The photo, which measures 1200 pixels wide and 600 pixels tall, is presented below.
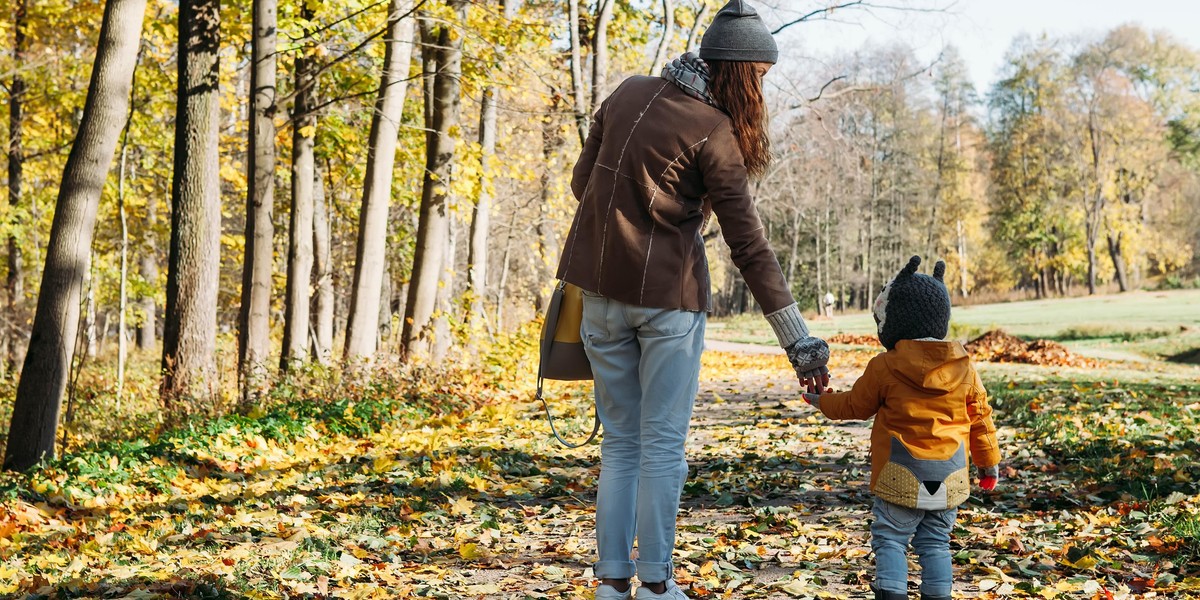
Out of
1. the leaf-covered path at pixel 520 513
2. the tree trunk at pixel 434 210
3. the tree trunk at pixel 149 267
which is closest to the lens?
the leaf-covered path at pixel 520 513

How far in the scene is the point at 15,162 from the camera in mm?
18125

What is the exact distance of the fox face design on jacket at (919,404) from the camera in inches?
140

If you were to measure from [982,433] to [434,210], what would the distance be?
960cm

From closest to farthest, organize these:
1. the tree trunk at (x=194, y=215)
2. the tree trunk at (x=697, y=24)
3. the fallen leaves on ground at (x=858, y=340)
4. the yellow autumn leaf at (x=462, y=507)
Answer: the yellow autumn leaf at (x=462, y=507)
the tree trunk at (x=194, y=215)
the tree trunk at (x=697, y=24)
the fallen leaves on ground at (x=858, y=340)

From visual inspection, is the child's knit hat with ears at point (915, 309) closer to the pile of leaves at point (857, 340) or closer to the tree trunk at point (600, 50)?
the tree trunk at point (600, 50)

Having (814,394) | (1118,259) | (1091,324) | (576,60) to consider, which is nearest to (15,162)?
(576,60)

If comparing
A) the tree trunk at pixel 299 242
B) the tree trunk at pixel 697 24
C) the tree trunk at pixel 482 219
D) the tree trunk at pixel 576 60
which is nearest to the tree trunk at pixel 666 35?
the tree trunk at pixel 697 24

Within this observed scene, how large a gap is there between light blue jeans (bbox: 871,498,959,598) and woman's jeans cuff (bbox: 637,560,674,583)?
2.72ft

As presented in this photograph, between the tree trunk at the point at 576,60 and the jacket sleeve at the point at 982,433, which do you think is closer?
the jacket sleeve at the point at 982,433

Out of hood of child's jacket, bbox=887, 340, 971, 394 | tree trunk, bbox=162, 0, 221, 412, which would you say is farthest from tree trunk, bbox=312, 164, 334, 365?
hood of child's jacket, bbox=887, 340, 971, 394

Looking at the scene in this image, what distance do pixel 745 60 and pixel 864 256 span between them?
52304 mm

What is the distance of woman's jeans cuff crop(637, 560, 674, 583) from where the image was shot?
3451mm

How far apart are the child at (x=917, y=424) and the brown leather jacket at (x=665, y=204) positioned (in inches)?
19.7

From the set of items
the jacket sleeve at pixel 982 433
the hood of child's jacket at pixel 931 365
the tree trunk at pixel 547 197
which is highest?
the tree trunk at pixel 547 197
